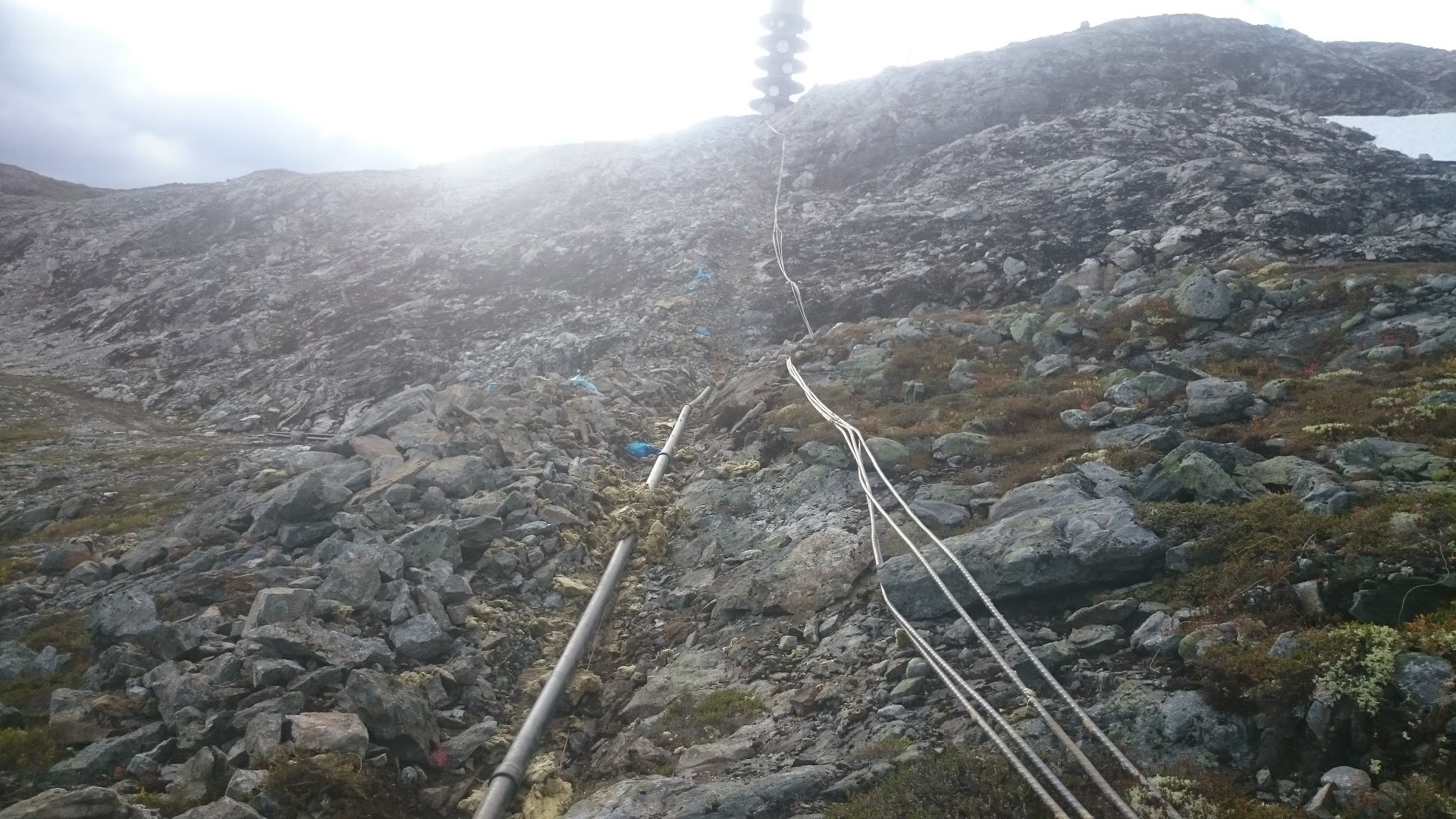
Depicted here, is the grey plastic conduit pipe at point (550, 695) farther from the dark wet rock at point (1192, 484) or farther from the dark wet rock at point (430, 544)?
the dark wet rock at point (1192, 484)

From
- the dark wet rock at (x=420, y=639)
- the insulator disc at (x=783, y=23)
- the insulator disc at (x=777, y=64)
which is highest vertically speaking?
the insulator disc at (x=783, y=23)

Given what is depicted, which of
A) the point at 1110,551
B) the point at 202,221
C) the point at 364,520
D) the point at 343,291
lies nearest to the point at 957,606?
the point at 1110,551

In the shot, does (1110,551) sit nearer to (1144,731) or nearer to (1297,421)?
(1144,731)

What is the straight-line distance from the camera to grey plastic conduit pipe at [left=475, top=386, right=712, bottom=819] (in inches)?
344

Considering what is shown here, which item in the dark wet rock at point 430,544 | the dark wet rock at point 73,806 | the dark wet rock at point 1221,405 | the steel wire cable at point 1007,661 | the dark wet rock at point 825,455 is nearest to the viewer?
the steel wire cable at point 1007,661

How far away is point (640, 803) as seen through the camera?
7.73 metres

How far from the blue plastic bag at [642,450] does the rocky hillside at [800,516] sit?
73 cm

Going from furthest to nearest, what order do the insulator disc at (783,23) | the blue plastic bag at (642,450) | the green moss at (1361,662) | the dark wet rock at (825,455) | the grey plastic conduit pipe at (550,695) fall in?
the insulator disc at (783,23)
the blue plastic bag at (642,450)
the dark wet rock at (825,455)
the grey plastic conduit pipe at (550,695)
the green moss at (1361,662)

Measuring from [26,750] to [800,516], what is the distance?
35.8 feet

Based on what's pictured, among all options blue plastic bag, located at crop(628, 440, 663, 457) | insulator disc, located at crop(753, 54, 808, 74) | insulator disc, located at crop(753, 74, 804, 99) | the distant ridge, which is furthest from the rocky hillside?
insulator disc, located at crop(753, 54, 808, 74)

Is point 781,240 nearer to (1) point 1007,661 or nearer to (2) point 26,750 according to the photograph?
(1) point 1007,661

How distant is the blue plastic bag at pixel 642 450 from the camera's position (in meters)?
19.3

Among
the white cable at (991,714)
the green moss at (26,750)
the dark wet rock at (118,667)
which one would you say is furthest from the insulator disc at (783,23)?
the green moss at (26,750)

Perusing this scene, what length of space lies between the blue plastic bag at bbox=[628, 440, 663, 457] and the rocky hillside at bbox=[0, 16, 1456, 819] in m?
0.73
